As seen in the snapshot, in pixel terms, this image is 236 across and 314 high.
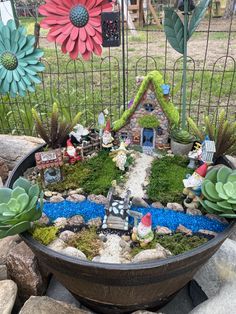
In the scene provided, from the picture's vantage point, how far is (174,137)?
61.6 inches

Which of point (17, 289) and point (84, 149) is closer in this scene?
point (17, 289)

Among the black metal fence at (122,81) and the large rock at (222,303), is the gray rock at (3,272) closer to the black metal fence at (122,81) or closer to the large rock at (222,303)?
the large rock at (222,303)

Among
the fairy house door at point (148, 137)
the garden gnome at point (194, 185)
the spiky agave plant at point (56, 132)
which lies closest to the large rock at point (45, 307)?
the garden gnome at point (194, 185)

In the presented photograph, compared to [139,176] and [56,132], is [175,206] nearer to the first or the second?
[139,176]

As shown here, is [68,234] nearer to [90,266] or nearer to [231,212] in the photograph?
[90,266]

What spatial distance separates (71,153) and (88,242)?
475 mm

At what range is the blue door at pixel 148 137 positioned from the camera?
5.14 ft

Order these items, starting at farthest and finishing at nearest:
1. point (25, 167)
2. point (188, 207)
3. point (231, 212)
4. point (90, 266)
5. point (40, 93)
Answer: point (40, 93) < point (25, 167) < point (188, 207) < point (231, 212) < point (90, 266)

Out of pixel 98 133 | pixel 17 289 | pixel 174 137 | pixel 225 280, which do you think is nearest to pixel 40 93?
pixel 98 133

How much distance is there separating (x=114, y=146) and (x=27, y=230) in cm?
61

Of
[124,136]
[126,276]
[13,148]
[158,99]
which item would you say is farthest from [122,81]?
[126,276]

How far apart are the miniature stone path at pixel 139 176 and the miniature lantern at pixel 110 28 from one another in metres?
0.51

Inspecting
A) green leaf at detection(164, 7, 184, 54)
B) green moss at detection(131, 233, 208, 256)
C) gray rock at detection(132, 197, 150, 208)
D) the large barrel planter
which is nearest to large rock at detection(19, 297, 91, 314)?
the large barrel planter

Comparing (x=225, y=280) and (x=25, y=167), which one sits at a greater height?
(x=25, y=167)
